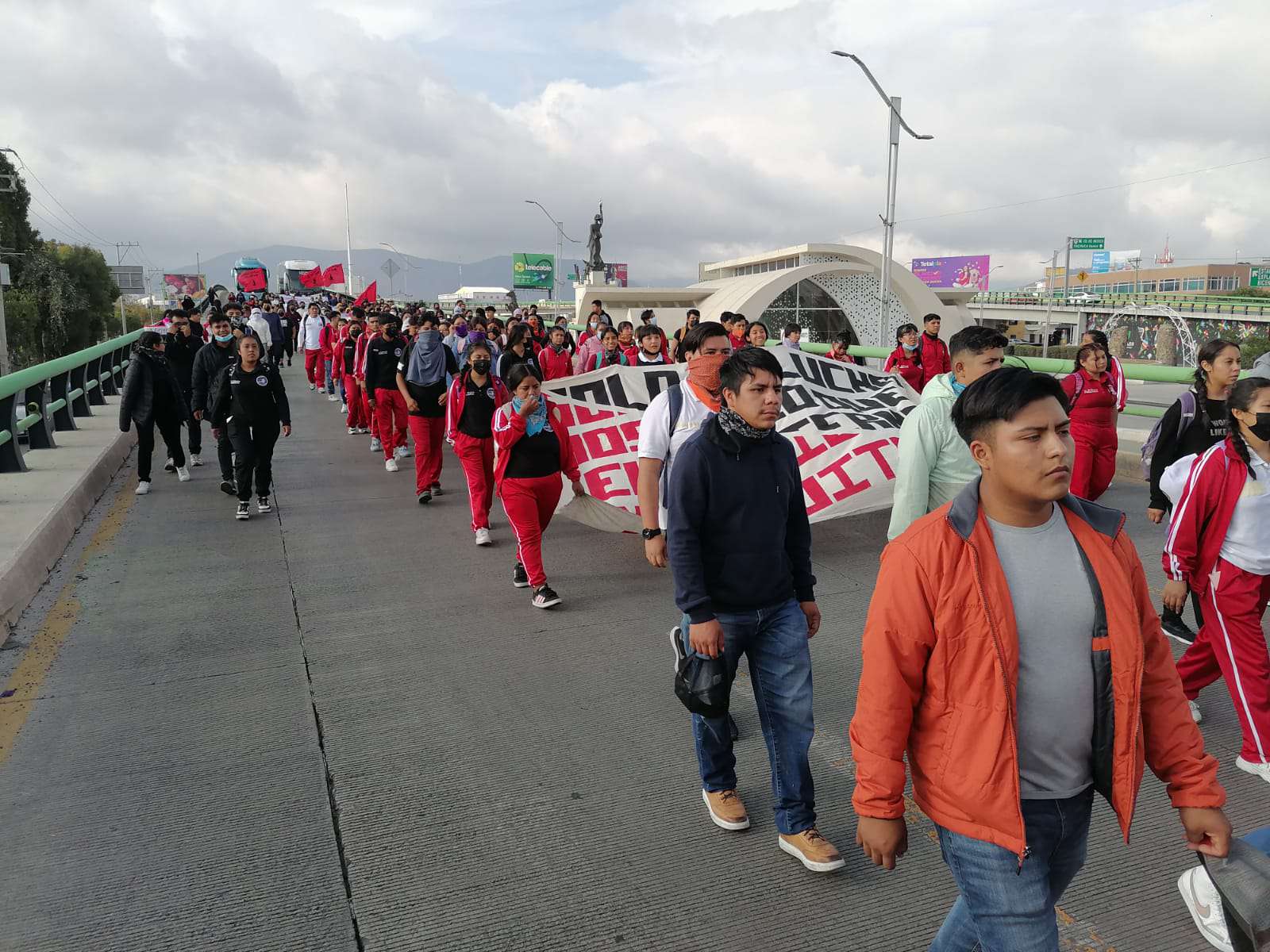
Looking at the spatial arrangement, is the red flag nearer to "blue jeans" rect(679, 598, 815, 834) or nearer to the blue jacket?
the blue jacket

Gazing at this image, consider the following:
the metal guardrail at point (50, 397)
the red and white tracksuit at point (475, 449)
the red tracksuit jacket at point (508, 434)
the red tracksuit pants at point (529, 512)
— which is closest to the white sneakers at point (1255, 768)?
the red tracksuit pants at point (529, 512)

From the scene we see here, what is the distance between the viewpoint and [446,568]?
742 centimetres

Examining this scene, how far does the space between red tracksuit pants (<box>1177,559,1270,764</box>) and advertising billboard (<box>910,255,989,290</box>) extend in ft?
402

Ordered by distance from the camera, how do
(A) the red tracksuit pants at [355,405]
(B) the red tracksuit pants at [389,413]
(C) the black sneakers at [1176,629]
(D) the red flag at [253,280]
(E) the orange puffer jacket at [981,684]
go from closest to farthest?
(E) the orange puffer jacket at [981,684] < (C) the black sneakers at [1176,629] < (B) the red tracksuit pants at [389,413] < (A) the red tracksuit pants at [355,405] < (D) the red flag at [253,280]

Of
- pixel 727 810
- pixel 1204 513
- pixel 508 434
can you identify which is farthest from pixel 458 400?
pixel 1204 513

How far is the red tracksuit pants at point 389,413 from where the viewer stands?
12.1 m

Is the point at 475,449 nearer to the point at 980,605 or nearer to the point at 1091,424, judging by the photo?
the point at 1091,424

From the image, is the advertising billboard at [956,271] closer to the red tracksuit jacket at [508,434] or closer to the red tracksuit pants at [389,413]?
the red tracksuit pants at [389,413]

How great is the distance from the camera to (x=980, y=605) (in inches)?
80.3

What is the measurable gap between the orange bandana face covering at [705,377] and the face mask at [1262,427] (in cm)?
222

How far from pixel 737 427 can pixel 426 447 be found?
23.6 ft

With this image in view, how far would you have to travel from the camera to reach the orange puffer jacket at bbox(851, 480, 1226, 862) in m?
2.04

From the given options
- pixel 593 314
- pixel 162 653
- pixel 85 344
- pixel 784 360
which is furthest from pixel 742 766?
pixel 85 344

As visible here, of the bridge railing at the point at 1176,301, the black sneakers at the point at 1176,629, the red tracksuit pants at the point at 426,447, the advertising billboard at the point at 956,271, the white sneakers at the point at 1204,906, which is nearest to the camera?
the white sneakers at the point at 1204,906
